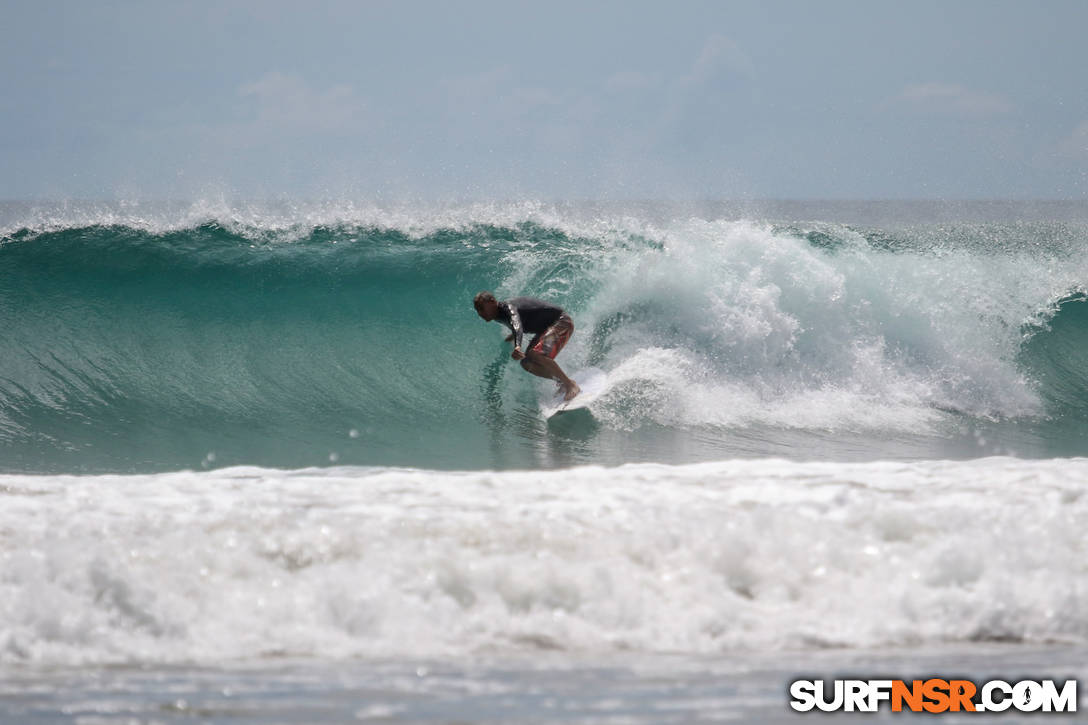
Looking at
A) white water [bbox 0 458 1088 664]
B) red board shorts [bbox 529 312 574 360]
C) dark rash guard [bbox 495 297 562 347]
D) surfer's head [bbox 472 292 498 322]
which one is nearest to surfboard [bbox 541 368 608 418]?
red board shorts [bbox 529 312 574 360]

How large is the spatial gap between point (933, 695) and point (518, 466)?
417 cm

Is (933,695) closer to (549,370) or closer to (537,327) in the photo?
(549,370)

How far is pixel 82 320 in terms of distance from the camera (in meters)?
9.98

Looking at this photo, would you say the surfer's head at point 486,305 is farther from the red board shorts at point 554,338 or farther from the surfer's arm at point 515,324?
the red board shorts at point 554,338

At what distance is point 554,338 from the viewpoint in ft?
26.7

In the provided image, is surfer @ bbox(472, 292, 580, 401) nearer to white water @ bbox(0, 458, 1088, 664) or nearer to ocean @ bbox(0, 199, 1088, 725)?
ocean @ bbox(0, 199, 1088, 725)

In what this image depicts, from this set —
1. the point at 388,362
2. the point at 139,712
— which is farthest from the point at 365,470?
the point at 388,362

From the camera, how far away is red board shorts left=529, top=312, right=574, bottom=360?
804 centimetres

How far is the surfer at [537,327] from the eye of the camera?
7.83 metres

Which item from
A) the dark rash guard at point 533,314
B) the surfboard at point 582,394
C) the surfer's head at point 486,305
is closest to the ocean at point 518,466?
the surfboard at point 582,394

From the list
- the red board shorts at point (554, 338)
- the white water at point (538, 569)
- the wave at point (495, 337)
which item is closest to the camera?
the white water at point (538, 569)

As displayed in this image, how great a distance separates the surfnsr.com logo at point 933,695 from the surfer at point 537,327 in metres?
5.22

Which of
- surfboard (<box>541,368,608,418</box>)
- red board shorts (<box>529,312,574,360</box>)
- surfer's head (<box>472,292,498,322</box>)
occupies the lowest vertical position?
surfboard (<box>541,368,608,418</box>)

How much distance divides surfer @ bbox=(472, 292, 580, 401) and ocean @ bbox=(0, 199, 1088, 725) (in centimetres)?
42
